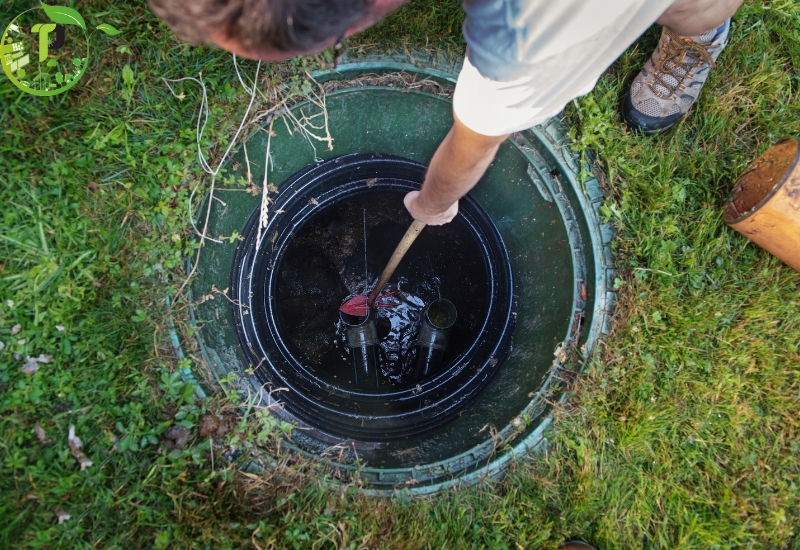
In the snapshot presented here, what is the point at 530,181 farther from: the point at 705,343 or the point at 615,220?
the point at 705,343

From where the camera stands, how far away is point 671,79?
203cm

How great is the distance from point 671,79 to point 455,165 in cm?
128

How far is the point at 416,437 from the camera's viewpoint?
2285 millimetres

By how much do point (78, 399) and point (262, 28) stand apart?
145 centimetres

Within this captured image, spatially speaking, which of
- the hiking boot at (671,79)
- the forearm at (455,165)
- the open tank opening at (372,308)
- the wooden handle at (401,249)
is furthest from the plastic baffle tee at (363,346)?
the hiking boot at (671,79)

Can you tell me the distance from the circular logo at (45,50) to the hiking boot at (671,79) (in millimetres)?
2192

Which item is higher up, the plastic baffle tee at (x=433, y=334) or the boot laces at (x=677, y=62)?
the boot laces at (x=677, y=62)

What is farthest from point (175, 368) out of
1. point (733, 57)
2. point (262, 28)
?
point (733, 57)

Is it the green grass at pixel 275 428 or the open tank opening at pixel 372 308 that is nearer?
the green grass at pixel 275 428

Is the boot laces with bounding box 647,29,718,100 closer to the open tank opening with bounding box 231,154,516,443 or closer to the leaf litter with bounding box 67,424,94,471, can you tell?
the open tank opening with bounding box 231,154,516,443

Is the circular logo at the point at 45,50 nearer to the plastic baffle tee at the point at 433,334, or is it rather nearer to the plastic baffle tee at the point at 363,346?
the plastic baffle tee at the point at 363,346

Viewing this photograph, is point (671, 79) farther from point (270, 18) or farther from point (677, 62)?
point (270, 18)

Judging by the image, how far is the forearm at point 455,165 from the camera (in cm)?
126

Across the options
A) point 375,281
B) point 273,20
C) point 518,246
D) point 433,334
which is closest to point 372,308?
point 375,281
